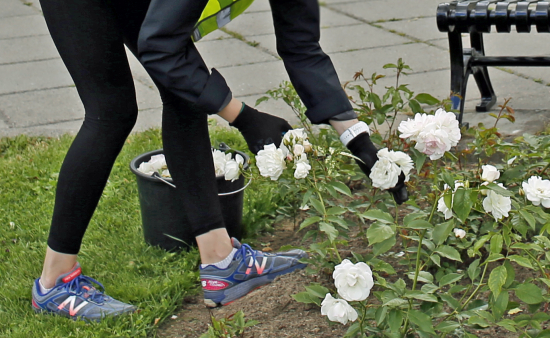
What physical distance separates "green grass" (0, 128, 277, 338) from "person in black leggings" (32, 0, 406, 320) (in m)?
0.09

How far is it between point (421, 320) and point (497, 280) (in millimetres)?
193

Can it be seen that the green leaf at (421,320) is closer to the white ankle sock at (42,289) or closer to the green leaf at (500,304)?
the green leaf at (500,304)

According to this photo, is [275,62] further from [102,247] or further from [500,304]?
[500,304]

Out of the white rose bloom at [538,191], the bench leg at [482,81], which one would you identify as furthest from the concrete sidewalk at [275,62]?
the white rose bloom at [538,191]

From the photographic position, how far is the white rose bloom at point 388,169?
1.76 m

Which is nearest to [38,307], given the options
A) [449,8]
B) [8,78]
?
[449,8]

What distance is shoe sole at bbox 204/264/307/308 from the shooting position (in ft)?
7.45

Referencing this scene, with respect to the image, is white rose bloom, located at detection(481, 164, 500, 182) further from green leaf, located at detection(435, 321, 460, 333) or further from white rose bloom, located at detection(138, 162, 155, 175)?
white rose bloom, located at detection(138, 162, 155, 175)

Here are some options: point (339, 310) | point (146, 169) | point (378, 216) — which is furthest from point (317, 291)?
point (146, 169)

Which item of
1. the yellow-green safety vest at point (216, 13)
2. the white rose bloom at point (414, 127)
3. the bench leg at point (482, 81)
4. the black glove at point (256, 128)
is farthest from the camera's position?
the bench leg at point (482, 81)

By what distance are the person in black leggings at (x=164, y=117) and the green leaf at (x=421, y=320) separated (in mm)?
525

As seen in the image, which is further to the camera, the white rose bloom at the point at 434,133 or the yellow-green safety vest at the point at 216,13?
the yellow-green safety vest at the point at 216,13

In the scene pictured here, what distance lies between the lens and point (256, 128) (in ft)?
6.77

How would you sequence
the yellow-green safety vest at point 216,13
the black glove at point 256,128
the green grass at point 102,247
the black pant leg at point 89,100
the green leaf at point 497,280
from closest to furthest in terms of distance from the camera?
the green leaf at point 497,280 → the yellow-green safety vest at point 216,13 → the black pant leg at point 89,100 → the black glove at point 256,128 → the green grass at point 102,247
